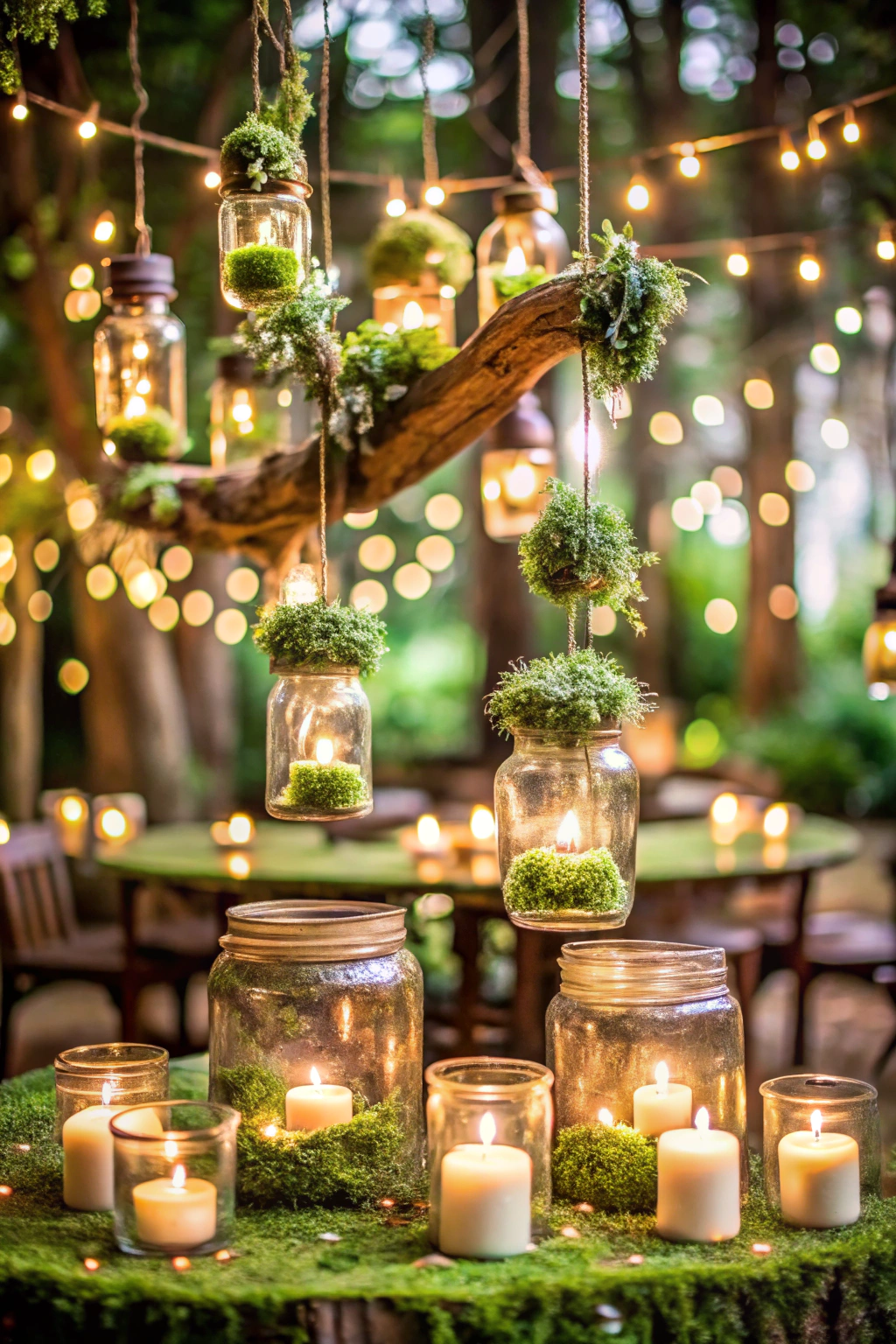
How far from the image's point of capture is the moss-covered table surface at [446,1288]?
70.3 inches

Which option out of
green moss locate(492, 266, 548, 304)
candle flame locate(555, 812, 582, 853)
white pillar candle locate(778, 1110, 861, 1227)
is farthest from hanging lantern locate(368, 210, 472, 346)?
white pillar candle locate(778, 1110, 861, 1227)

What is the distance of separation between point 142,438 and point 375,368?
980 mm

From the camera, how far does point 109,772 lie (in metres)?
7.89

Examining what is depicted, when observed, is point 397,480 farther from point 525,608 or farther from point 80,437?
point 525,608

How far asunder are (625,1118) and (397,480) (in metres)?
1.40

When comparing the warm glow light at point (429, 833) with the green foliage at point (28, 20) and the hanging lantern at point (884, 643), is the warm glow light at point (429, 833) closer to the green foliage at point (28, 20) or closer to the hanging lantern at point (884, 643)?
the hanging lantern at point (884, 643)

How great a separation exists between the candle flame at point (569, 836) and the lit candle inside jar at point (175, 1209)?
702mm

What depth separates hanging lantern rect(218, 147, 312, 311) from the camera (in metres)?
2.53

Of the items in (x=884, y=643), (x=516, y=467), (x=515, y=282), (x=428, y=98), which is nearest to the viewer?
(x=515, y=282)

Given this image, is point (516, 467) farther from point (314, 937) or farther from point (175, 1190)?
point (175, 1190)

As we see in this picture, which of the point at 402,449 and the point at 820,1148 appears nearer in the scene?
the point at 820,1148

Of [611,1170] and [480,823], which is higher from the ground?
[480,823]

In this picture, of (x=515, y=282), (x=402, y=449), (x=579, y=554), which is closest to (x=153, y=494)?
(x=402, y=449)

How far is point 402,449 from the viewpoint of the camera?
2.94 m
